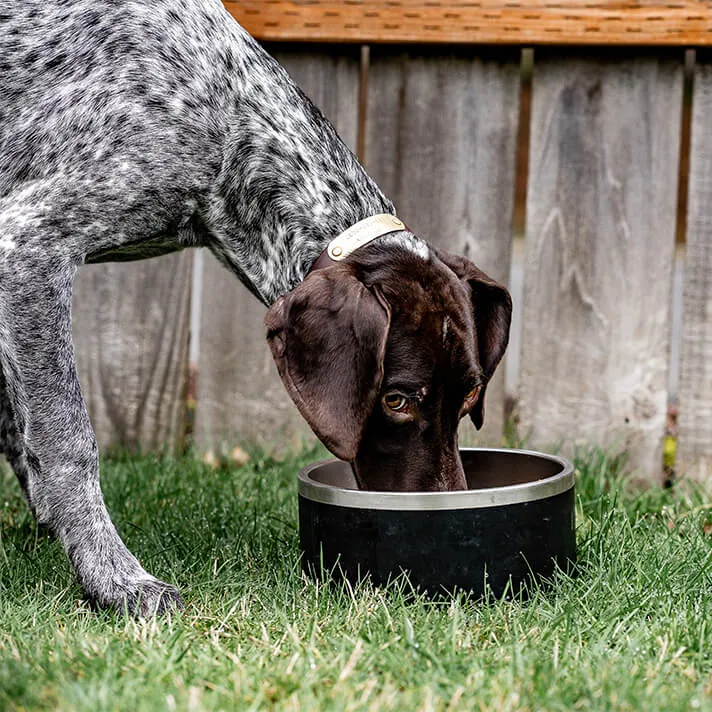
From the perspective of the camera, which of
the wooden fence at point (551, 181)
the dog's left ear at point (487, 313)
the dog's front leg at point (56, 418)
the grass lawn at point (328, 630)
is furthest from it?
the wooden fence at point (551, 181)

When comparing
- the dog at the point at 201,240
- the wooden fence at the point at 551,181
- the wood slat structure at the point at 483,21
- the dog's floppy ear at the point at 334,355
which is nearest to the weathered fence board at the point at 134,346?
the wooden fence at the point at 551,181

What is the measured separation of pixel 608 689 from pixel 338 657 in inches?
21.9

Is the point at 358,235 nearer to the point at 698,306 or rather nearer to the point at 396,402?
the point at 396,402

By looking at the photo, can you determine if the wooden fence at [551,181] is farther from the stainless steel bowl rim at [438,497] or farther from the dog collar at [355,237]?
the stainless steel bowl rim at [438,497]

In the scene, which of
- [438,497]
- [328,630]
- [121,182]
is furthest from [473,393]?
[121,182]

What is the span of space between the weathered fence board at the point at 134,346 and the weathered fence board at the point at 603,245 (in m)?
1.50

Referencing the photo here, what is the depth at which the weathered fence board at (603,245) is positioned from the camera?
441 centimetres

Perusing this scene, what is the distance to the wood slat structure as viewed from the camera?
4.25 m

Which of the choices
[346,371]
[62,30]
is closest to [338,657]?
[346,371]

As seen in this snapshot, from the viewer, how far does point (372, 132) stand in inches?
178

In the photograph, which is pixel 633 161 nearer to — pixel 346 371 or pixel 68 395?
pixel 346 371

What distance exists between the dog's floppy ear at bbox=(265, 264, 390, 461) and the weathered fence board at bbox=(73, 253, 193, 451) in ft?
6.25

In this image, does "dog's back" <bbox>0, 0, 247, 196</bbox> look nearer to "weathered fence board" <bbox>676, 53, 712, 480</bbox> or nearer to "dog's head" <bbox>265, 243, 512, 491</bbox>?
"dog's head" <bbox>265, 243, 512, 491</bbox>

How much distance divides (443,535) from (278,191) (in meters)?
1.16
